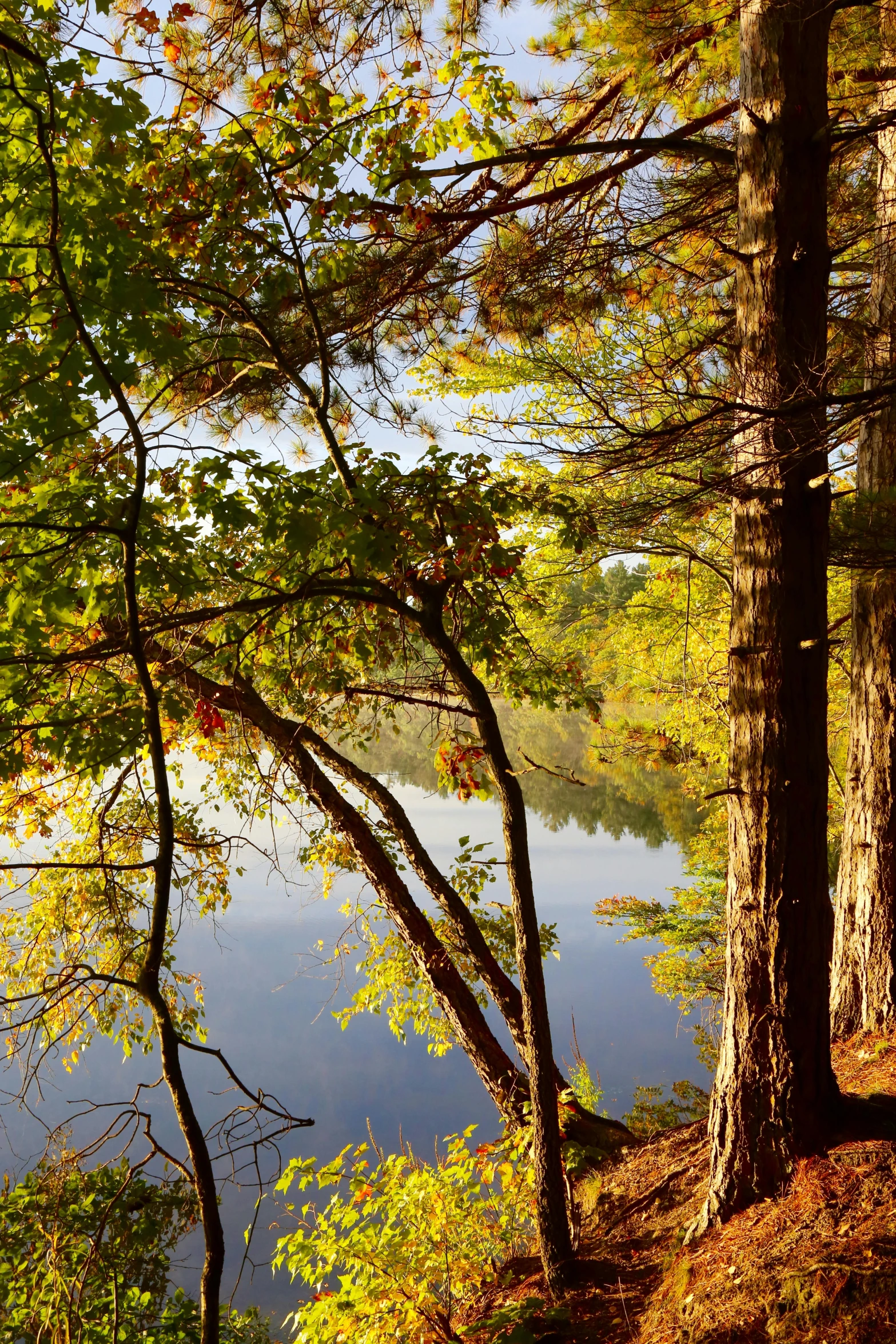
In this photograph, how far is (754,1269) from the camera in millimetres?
2729

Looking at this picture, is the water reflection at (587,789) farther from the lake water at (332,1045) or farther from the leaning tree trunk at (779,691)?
the leaning tree trunk at (779,691)

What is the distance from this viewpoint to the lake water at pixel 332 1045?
33.5 feet

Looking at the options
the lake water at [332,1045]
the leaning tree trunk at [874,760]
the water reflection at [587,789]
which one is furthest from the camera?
the water reflection at [587,789]

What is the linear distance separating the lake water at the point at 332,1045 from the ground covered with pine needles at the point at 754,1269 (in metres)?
3.72

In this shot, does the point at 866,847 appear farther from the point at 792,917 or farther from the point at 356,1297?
the point at 356,1297

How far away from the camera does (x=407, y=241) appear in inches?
159

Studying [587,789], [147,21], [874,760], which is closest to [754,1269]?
[874,760]

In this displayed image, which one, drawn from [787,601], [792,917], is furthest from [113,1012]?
[787,601]

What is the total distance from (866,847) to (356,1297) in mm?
3310

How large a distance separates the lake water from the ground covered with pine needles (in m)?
3.72

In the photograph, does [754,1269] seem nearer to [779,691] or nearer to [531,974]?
[531,974]

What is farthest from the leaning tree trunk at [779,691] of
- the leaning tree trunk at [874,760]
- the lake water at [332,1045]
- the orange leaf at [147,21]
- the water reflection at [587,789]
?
the water reflection at [587,789]

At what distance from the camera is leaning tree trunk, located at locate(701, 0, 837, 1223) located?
3150mm

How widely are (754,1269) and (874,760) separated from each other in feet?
8.43
